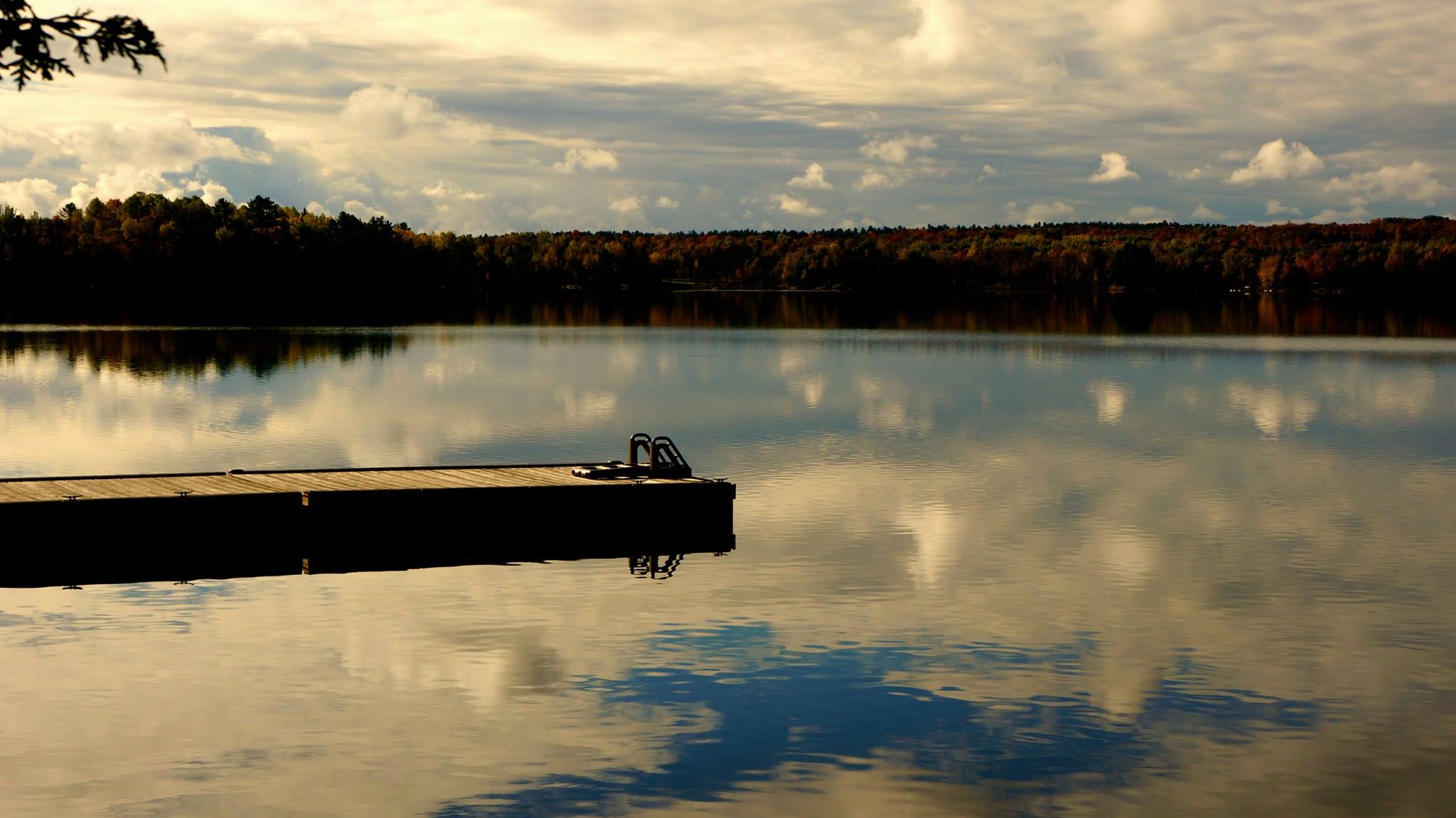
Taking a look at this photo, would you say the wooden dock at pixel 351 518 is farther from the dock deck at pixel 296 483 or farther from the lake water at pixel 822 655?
the lake water at pixel 822 655

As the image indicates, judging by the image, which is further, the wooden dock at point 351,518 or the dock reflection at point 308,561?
the wooden dock at point 351,518

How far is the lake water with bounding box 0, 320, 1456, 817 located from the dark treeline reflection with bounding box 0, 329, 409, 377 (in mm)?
25770

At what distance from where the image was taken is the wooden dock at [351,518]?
930 inches

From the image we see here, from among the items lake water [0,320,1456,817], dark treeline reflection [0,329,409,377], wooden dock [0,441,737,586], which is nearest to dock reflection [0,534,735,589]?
wooden dock [0,441,737,586]

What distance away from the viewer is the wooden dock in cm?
2361

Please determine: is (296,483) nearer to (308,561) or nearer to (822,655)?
(308,561)

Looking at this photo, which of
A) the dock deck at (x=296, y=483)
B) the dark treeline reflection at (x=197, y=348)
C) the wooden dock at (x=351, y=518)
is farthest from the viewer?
the dark treeline reflection at (x=197, y=348)

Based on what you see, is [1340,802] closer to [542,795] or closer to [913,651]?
[913,651]

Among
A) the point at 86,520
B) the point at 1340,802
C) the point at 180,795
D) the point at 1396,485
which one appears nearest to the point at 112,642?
the point at 86,520

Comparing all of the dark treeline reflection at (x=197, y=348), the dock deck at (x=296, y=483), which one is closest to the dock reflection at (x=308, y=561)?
the dock deck at (x=296, y=483)

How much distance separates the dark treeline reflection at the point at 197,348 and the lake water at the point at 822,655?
25.8 m

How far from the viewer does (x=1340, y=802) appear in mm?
14727

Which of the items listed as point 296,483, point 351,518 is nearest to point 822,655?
point 351,518

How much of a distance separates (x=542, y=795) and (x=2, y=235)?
167 metres
